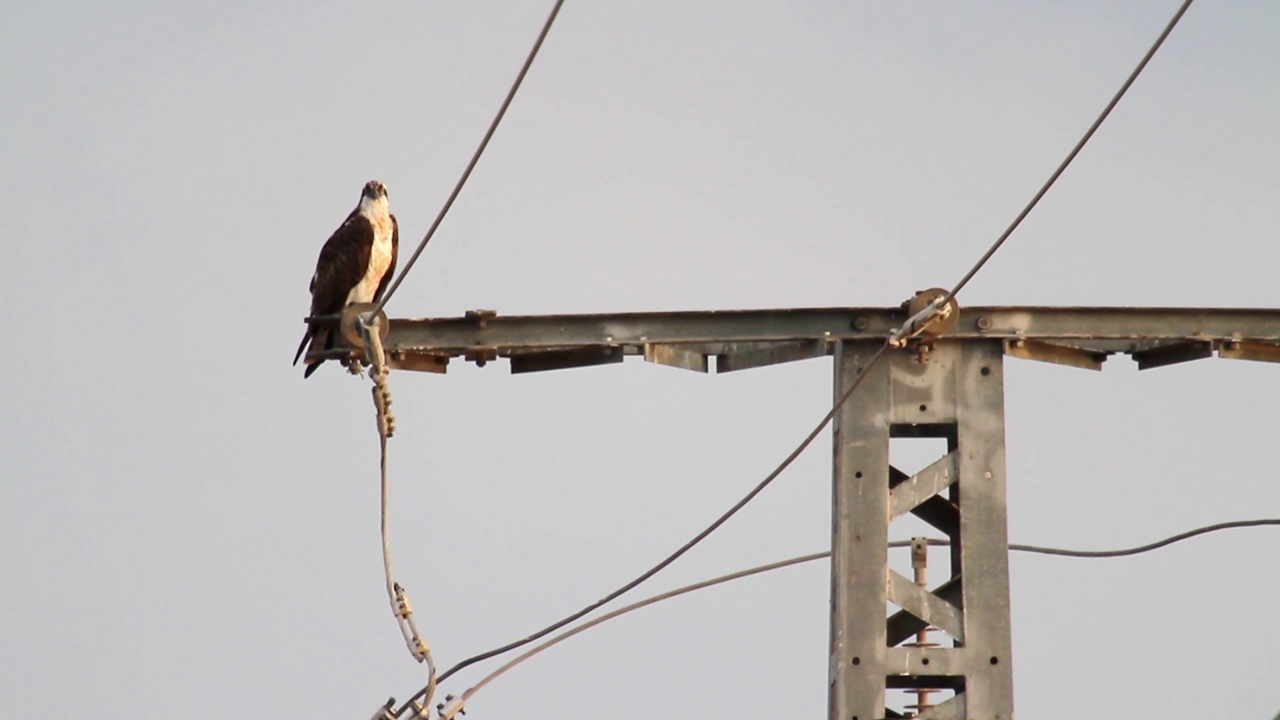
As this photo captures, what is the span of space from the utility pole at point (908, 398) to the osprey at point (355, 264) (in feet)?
11.6

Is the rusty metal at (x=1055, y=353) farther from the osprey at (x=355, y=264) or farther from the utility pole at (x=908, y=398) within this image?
the osprey at (x=355, y=264)

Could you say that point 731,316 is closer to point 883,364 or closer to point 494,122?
point 883,364

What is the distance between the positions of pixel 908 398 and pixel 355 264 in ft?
16.4

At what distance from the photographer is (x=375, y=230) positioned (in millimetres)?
11812

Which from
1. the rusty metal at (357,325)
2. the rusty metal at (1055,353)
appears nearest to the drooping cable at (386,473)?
the rusty metal at (357,325)

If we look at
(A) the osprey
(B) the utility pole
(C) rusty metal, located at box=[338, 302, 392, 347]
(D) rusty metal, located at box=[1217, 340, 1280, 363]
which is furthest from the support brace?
(A) the osprey

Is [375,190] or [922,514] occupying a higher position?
[375,190]

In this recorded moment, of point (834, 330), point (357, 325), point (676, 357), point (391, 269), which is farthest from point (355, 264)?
point (834, 330)

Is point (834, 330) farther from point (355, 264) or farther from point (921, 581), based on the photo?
point (355, 264)

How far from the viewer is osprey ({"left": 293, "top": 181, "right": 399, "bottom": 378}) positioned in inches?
449

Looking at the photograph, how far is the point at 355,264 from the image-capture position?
37.5 feet

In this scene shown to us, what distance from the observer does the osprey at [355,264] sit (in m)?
11.4

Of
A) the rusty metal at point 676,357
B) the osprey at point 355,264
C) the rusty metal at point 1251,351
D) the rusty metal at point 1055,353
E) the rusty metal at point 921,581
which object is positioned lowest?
the rusty metal at point 921,581

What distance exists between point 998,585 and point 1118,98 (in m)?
1.84
